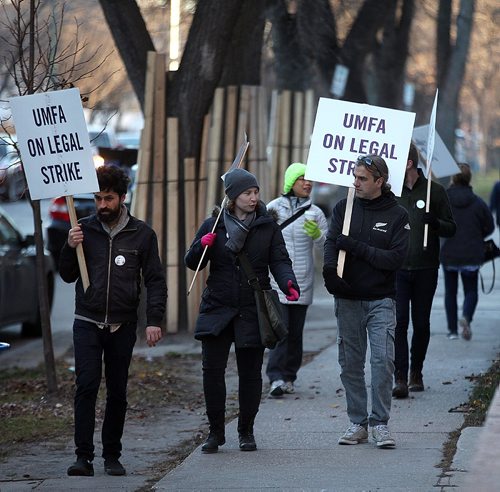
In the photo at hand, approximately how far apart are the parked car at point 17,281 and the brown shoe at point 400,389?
Answer: 18.1 ft

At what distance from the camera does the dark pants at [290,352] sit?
10.0 meters

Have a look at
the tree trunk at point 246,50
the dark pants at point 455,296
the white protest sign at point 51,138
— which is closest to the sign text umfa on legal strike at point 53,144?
the white protest sign at point 51,138

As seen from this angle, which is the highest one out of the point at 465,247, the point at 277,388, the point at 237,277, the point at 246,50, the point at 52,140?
the point at 246,50

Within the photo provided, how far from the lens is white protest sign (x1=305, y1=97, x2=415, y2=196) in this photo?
831 cm

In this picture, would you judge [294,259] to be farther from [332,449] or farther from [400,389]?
[332,449]

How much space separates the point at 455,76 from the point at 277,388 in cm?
1583

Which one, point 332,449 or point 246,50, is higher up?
point 246,50

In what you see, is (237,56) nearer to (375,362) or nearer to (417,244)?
(417,244)

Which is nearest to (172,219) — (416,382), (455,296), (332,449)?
(455,296)

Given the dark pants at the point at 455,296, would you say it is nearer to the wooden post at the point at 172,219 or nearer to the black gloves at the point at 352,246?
the wooden post at the point at 172,219

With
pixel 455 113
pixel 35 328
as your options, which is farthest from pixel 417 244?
pixel 455 113

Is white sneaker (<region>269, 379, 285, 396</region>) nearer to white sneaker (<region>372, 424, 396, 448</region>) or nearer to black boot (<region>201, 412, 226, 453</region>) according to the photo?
black boot (<region>201, 412, 226, 453</region>)

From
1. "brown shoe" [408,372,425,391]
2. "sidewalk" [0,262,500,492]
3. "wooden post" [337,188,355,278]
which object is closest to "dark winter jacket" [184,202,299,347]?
"wooden post" [337,188,355,278]

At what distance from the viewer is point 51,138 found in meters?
8.24
